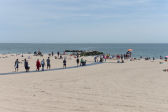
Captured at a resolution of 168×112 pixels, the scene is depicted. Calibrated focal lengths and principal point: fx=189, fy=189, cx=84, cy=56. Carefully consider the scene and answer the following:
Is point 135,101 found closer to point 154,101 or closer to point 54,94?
point 154,101

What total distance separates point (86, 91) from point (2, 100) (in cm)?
367

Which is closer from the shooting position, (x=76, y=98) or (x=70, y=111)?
(x=70, y=111)

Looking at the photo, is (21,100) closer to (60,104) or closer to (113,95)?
(60,104)

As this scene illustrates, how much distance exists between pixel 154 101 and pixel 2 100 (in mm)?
5805

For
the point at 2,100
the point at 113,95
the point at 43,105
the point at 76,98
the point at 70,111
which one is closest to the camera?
the point at 70,111

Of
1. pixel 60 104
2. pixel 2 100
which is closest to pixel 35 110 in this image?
pixel 60 104

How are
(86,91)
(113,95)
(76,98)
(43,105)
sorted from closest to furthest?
(43,105) < (76,98) < (113,95) < (86,91)

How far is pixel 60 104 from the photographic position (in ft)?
22.2

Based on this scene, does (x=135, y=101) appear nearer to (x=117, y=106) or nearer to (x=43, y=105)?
(x=117, y=106)

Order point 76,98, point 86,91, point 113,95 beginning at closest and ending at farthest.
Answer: point 76,98
point 113,95
point 86,91

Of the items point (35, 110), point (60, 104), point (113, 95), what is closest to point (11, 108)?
point (35, 110)

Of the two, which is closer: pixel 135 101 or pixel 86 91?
pixel 135 101

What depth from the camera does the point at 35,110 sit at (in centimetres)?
604

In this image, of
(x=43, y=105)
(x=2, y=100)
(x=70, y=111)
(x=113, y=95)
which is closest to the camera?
(x=70, y=111)
